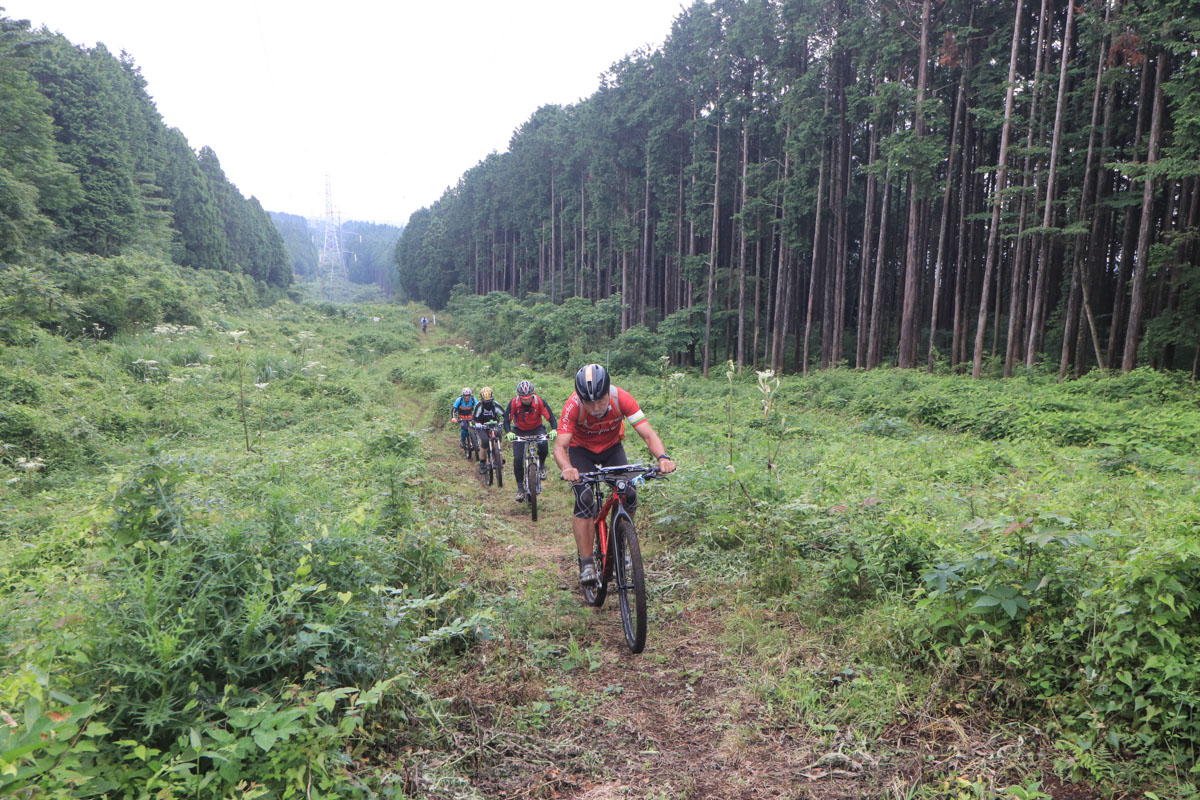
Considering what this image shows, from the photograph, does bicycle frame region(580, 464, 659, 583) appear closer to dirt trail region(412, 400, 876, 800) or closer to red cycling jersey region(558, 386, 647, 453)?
red cycling jersey region(558, 386, 647, 453)

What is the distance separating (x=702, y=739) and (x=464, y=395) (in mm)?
9895

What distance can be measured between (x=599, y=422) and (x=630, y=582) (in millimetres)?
1487

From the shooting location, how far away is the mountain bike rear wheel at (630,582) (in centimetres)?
476

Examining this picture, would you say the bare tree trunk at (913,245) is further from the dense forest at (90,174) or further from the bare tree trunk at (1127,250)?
the dense forest at (90,174)

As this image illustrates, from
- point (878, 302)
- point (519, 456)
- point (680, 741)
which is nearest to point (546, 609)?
point (680, 741)

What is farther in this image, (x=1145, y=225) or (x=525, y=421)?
(x=1145, y=225)

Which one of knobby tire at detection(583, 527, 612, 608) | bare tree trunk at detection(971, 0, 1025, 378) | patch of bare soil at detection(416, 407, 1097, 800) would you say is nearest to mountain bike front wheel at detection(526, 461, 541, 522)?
knobby tire at detection(583, 527, 612, 608)

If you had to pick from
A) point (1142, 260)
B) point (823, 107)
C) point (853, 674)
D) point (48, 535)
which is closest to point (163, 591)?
point (853, 674)

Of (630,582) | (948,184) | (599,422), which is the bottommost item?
(630,582)

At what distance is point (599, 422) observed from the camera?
582cm

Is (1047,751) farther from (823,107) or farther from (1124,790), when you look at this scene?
(823,107)

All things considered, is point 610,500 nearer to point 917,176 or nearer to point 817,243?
point 917,176

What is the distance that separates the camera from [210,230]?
56.2m

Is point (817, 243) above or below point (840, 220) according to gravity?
below
